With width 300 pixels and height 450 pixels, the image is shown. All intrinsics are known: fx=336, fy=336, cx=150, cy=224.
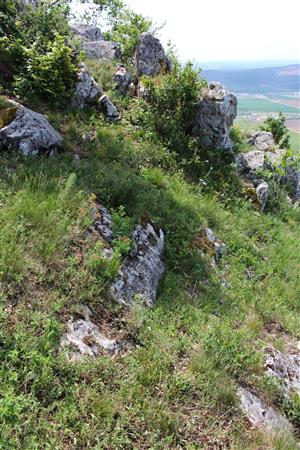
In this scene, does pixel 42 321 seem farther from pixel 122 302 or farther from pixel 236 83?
pixel 236 83

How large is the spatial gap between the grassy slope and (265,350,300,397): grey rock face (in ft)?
0.79

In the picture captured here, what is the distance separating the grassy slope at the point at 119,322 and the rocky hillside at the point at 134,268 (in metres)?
0.02

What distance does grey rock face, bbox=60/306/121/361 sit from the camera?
3.59 metres

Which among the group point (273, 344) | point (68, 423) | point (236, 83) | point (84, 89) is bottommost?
point (273, 344)

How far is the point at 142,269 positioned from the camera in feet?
17.1

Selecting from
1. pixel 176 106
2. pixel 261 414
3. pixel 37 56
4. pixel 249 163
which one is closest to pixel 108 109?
pixel 176 106

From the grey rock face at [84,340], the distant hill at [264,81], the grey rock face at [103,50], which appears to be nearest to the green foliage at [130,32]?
the grey rock face at [103,50]

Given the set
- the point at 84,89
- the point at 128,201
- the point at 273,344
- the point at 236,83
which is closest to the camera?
the point at 273,344

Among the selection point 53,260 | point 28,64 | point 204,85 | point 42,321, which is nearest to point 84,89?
point 28,64

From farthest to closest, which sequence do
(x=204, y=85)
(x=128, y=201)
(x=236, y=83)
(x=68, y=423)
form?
(x=236, y=83) < (x=204, y=85) < (x=128, y=201) < (x=68, y=423)

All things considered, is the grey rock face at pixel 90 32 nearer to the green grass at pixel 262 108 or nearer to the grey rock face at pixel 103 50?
the grey rock face at pixel 103 50

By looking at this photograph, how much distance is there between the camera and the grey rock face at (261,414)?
3807mm

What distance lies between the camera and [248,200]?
10000 millimetres

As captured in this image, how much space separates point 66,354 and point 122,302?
3.90 ft
